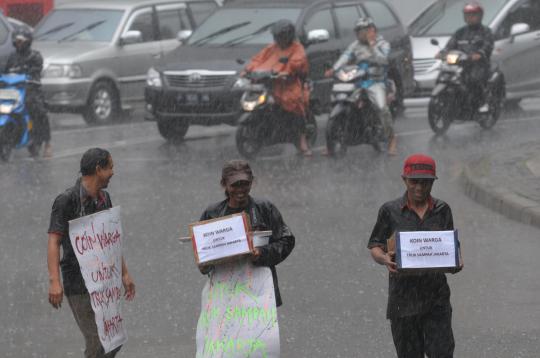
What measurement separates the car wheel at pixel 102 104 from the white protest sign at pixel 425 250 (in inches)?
607

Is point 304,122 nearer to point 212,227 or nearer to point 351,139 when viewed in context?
point 351,139

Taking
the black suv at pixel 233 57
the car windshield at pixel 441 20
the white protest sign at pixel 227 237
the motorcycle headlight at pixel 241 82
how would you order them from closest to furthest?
the white protest sign at pixel 227 237 < the motorcycle headlight at pixel 241 82 < the black suv at pixel 233 57 < the car windshield at pixel 441 20

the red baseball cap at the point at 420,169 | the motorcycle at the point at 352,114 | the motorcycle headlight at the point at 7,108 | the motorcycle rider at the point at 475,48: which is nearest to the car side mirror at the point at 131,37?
the motorcycle headlight at the point at 7,108

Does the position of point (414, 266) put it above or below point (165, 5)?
below

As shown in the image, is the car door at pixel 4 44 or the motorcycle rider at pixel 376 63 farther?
the car door at pixel 4 44

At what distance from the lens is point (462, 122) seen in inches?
753

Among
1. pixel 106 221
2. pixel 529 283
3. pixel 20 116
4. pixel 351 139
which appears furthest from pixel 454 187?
pixel 106 221

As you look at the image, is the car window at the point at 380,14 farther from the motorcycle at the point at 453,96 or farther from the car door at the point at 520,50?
the motorcycle at the point at 453,96

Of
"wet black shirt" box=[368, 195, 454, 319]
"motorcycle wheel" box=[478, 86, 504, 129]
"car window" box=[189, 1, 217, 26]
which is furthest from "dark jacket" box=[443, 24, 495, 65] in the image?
"wet black shirt" box=[368, 195, 454, 319]

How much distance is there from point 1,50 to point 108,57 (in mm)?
1730

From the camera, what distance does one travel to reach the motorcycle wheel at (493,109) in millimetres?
19000

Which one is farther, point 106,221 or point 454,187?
point 454,187

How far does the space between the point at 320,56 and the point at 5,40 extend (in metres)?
4.70

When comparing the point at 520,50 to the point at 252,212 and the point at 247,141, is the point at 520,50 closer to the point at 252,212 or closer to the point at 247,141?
the point at 247,141
